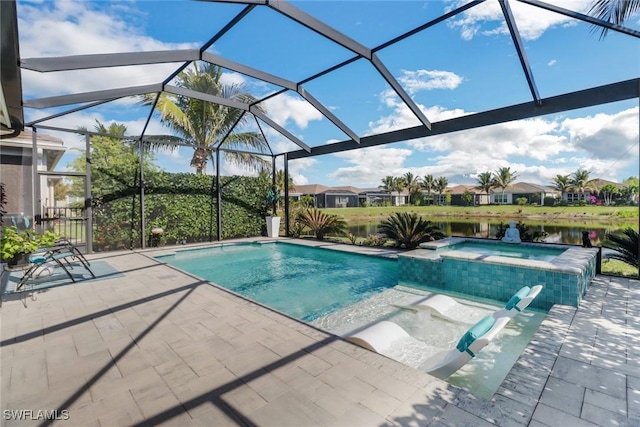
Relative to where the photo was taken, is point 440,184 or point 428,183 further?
point 440,184

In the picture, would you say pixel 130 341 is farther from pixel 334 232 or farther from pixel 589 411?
pixel 334 232

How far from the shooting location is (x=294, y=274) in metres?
7.59

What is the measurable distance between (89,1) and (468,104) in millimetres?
7589

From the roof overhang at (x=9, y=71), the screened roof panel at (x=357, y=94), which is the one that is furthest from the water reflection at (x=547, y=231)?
the roof overhang at (x=9, y=71)

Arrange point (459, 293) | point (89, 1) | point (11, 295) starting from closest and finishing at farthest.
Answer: point (89, 1), point (11, 295), point (459, 293)

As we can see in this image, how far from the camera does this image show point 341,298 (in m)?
5.82

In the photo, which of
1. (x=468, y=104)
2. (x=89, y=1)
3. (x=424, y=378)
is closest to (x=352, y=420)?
(x=424, y=378)

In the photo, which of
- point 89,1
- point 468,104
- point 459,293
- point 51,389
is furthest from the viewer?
point 468,104

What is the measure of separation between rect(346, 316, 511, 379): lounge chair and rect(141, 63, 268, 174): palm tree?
36.6ft

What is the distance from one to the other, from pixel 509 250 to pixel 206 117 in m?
14.3

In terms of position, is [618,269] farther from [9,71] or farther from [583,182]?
[9,71]

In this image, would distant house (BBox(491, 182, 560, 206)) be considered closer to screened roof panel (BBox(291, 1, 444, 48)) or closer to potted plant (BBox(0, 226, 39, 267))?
screened roof panel (BBox(291, 1, 444, 48))

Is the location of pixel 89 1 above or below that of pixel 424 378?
above

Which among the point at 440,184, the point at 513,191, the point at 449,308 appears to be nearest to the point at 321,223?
the point at 449,308
